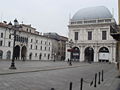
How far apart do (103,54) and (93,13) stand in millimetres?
22351

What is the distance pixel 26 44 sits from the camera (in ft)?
244

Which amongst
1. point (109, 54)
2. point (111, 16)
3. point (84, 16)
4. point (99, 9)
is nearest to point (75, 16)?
point (84, 16)

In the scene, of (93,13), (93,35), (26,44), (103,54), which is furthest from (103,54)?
(26,44)

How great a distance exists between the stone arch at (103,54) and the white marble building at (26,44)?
2382 cm

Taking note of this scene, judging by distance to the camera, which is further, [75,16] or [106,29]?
[75,16]

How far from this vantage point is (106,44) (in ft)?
283

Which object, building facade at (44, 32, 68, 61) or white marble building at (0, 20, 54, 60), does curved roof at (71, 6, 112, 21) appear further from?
white marble building at (0, 20, 54, 60)

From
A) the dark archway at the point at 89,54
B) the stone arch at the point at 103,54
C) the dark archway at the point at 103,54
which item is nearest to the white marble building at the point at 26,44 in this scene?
the dark archway at the point at 89,54

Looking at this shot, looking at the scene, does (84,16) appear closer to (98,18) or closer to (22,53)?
(98,18)

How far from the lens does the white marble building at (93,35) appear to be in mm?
86312

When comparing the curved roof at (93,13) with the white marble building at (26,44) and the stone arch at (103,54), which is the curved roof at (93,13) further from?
the white marble building at (26,44)

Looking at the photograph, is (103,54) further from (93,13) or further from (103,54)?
(93,13)

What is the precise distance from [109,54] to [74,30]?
23.6m

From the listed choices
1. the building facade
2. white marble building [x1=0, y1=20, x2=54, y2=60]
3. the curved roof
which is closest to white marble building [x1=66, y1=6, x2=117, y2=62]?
the curved roof
